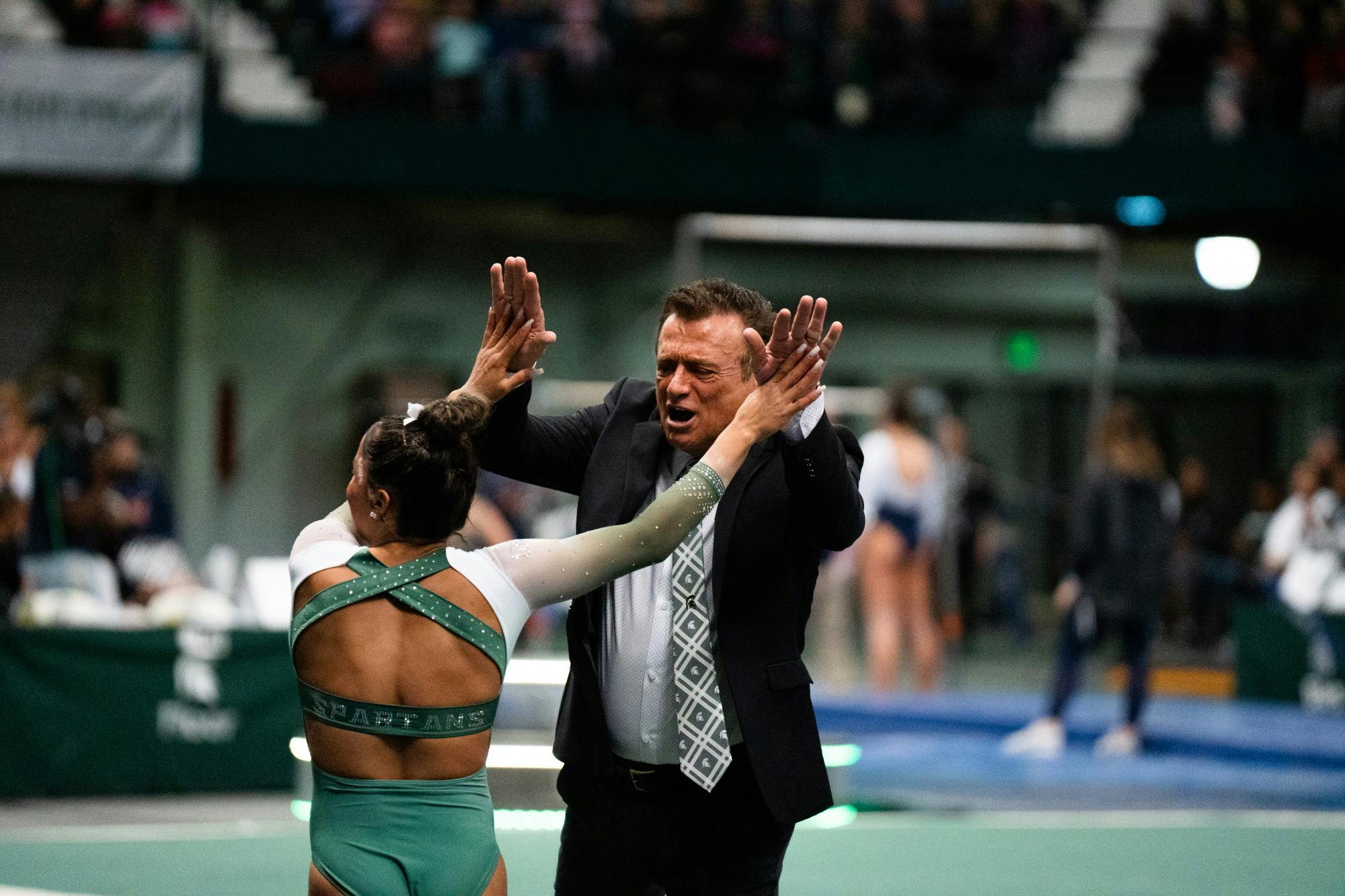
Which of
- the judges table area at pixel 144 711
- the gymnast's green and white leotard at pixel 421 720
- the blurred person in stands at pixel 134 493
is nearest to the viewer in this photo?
the gymnast's green and white leotard at pixel 421 720

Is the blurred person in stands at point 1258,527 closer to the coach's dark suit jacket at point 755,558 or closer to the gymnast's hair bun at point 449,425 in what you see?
the coach's dark suit jacket at point 755,558

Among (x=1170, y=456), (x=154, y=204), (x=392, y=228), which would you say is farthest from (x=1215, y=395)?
(x=154, y=204)

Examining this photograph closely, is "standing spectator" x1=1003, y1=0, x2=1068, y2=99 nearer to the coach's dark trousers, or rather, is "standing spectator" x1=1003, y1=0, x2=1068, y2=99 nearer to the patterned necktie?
the patterned necktie

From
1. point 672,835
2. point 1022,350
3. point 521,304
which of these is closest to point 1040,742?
point 672,835

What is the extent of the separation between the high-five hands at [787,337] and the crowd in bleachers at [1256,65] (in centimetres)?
1290

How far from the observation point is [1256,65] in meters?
15.6

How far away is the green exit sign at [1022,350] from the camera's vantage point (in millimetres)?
15836

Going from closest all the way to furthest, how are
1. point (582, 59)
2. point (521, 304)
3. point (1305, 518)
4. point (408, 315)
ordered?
point (521, 304) → point (1305, 518) → point (582, 59) → point (408, 315)

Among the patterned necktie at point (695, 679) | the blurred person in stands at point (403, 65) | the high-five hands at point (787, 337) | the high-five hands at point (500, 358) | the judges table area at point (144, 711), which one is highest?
the blurred person in stands at point (403, 65)

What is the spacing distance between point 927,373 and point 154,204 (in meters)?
7.73

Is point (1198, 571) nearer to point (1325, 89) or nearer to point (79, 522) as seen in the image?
point (1325, 89)

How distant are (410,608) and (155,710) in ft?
19.0

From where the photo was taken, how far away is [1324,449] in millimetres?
10766

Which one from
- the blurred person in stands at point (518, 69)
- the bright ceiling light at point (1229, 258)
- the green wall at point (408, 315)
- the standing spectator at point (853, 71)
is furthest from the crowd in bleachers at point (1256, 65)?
the blurred person in stands at point (518, 69)
